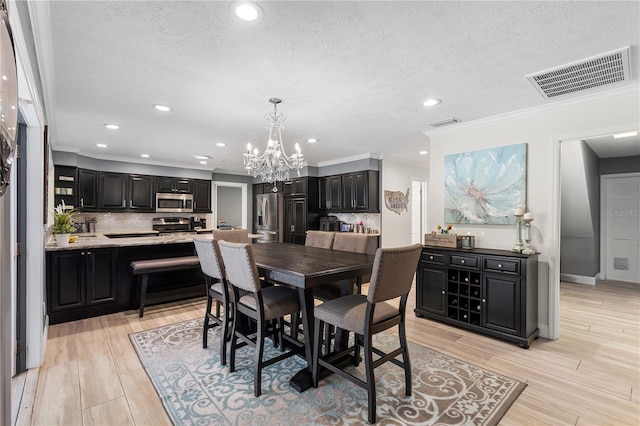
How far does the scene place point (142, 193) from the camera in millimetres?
6496

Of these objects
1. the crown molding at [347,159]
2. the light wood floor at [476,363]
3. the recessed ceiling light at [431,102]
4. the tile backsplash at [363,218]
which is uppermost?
the recessed ceiling light at [431,102]

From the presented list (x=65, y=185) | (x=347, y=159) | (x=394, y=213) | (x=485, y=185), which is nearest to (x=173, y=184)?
(x=65, y=185)

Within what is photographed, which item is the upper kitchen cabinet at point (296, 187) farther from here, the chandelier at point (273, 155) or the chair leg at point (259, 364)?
the chair leg at point (259, 364)

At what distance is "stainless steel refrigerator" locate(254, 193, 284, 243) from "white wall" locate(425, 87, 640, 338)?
4.34 m

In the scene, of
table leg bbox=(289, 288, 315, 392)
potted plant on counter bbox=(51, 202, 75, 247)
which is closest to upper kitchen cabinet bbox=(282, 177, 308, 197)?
potted plant on counter bbox=(51, 202, 75, 247)

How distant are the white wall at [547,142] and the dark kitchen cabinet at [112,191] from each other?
6440 mm

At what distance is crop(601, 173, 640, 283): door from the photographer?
222 inches

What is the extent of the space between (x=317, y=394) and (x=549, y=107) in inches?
139

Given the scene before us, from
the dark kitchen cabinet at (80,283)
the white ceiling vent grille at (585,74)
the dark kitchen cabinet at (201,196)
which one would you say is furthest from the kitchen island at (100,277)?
the white ceiling vent grille at (585,74)

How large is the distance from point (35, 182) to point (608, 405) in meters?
4.59

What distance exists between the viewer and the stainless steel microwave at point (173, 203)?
6.70 meters

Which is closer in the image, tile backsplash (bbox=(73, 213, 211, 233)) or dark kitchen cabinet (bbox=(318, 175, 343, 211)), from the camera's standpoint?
tile backsplash (bbox=(73, 213, 211, 233))

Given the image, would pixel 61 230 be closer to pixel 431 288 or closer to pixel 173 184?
pixel 173 184

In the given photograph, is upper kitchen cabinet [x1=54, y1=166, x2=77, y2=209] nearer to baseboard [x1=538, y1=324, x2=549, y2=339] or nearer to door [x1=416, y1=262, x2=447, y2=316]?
door [x1=416, y1=262, x2=447, y2=316]
